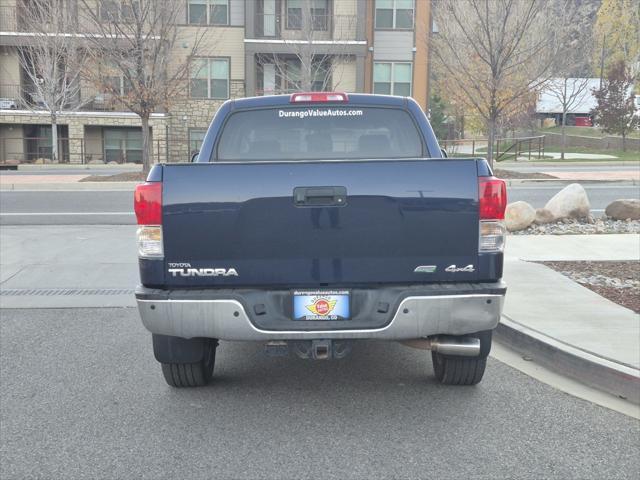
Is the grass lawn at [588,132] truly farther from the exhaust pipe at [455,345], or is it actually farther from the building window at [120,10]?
the exhaust pipe at [455,345]

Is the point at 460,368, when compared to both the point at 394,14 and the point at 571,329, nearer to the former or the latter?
the point at 571,329

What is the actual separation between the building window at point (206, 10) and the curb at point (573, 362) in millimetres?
29228

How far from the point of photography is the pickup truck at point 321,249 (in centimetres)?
405

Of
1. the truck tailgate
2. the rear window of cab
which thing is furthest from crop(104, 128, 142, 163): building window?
the truck tailgate

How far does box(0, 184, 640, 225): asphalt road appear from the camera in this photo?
14.1m

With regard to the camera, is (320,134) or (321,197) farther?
(320,134)

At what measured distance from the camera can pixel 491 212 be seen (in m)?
4.06

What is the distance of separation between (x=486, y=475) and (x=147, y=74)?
19.6 metres

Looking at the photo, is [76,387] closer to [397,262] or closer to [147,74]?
[397,262]

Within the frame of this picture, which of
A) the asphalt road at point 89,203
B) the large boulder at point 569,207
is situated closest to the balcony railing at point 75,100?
the asphalt road at point 89,203

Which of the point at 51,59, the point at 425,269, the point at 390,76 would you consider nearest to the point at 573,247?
the point at 425,269

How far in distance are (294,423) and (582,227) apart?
29.5ft

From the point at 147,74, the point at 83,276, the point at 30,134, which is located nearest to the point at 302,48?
the point at 147,74

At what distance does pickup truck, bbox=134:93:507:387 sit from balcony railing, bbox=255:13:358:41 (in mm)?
28696
